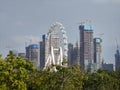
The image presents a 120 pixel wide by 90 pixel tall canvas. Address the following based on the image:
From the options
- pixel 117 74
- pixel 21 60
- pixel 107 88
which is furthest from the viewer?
pixel 117 74

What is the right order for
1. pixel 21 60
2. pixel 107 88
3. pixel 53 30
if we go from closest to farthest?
pixel 21 60 < pixel 107 88 < pixel 53 30

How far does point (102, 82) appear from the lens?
84375 mm

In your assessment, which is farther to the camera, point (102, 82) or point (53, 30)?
point (53, 30)

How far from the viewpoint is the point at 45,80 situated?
57.5 m

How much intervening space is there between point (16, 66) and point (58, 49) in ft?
255

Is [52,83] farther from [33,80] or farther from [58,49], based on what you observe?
[58,49]

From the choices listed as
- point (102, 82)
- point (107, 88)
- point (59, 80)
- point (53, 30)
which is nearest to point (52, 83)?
point (59, 80)

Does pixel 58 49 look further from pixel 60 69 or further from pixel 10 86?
pixel 10 86

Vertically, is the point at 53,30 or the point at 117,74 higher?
the point at 53,30

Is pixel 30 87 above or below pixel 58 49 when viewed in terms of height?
below

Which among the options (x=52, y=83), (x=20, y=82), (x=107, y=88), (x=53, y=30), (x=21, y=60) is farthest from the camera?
(x=53, y=30)

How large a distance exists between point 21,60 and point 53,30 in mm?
70872

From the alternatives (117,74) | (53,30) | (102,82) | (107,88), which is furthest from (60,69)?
(53,30)

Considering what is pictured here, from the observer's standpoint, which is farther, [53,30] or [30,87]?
[53,30]
